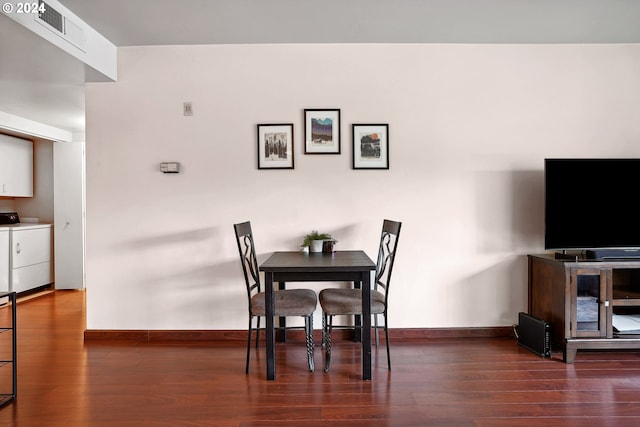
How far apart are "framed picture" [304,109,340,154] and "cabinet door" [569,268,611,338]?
209 cm

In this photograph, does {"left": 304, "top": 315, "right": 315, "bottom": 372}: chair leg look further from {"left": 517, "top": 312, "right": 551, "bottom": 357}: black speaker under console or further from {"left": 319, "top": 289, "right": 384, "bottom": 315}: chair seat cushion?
{"left": 517, "top": 312, "right": 551, "bottom": 357}: black speaker under console

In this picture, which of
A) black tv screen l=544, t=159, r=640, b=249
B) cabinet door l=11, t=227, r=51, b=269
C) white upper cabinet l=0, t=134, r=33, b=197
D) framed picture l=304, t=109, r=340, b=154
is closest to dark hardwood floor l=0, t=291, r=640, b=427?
black tv screen l=544, t=159, r=640, b=249

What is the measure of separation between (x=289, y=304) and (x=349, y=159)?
4.53 ft

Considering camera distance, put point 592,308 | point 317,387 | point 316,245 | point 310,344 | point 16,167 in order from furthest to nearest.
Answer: point 16,167 → point 316,245 → point 592,308 → point 310,344 → point 317,387

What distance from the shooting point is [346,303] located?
2951mm

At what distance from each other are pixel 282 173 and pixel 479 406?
2253 mm

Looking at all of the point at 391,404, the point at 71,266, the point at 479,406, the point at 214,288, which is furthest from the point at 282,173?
the point at 71,266

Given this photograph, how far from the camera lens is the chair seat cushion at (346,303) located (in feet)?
9.60

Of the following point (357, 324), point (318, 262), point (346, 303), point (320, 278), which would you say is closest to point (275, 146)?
point (318, 262)

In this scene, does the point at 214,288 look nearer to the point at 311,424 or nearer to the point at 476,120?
the point at 311,424

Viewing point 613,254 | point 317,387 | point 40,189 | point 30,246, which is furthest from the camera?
point 40,189

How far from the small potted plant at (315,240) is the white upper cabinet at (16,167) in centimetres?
448

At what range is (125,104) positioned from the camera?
3.72 m

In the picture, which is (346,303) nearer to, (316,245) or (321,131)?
(316,245)
